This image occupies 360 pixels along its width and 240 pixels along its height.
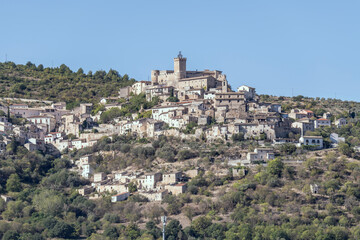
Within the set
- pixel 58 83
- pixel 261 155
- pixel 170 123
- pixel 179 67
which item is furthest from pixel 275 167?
pixel 58 83

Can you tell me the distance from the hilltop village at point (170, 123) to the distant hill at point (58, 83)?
6.02 metres

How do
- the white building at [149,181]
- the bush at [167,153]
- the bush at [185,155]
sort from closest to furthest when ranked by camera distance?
the white building at [149,181]
the bush at [185,155]
the bush at [167,153]

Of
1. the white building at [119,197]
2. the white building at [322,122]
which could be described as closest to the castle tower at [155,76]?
the white building at [322,122]

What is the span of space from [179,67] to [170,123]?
48.5ft

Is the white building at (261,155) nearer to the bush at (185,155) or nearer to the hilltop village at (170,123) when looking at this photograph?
the hilltop village at (170,123)

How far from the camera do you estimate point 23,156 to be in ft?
215

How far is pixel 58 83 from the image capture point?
95.2m

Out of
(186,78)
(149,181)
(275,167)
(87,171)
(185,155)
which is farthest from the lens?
(186,78)

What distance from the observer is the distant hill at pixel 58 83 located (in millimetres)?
88750

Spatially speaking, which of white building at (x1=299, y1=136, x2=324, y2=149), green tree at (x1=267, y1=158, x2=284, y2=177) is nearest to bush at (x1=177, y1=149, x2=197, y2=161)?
green tree at (x1=267, y1=158, x2=284, y2=177)

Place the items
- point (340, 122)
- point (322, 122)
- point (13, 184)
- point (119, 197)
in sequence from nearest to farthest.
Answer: point (119, 197), point (13, 184), point (322, 122), point (340, 122)

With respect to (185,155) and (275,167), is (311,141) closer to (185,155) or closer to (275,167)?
(275,167)

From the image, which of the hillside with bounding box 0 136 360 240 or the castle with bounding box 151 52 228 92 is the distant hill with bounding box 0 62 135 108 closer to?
the castle with bounding box 151 52 228 92

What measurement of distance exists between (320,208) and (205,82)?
2834cm
